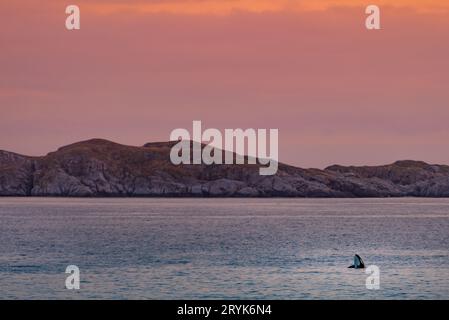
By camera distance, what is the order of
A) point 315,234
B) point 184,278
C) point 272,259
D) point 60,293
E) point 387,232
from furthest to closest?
point 387,232, point 315,234, point 272,259, point 184,278, point 60,293

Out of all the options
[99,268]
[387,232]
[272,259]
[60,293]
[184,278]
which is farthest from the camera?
[387,232]

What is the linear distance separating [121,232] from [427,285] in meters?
93.0

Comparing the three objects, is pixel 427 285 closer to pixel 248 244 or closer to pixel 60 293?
pixel 60 293

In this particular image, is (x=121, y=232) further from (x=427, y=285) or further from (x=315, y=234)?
(x=427, y=285)

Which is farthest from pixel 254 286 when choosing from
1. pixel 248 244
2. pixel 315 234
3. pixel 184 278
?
pixel 315 234

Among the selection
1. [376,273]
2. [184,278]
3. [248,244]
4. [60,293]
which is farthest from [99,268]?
[248,244]

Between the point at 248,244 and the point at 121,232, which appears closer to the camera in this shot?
the point at 248,244

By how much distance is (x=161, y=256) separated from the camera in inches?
3969

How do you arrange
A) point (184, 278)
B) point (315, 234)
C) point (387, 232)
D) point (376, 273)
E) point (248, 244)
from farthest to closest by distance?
1. point (387, 232)
2. point (315, 234)
3. point (248, 244)
4. point (184, 278)
5. point (376, 273)

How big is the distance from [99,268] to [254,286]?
66.8 feet

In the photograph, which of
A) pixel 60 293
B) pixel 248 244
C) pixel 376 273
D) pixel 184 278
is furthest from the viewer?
pixel 248 244

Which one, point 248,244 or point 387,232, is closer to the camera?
point 248,244

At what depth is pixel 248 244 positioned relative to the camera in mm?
126000

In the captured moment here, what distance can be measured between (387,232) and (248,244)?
4548cm
